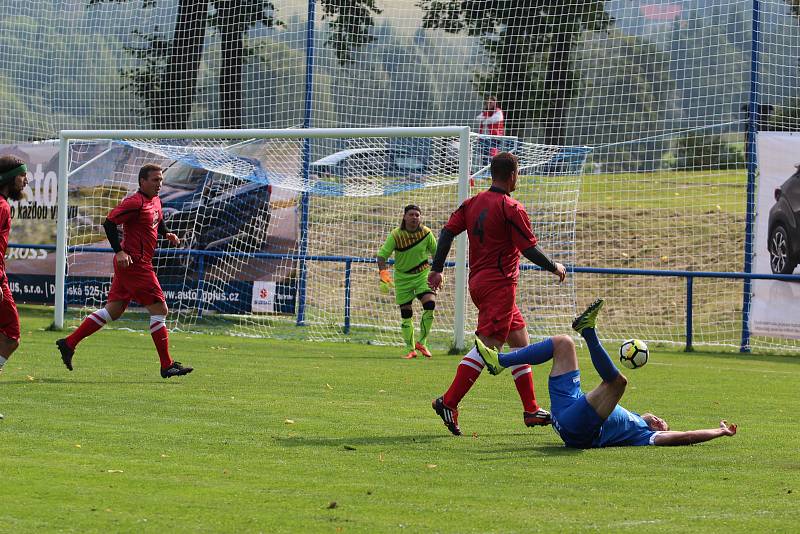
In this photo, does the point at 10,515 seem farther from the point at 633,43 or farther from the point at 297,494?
the point at 633,43

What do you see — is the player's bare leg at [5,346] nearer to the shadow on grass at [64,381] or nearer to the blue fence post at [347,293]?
the shadow on grass at [64,381]

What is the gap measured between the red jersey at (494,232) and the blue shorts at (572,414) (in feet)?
4.33

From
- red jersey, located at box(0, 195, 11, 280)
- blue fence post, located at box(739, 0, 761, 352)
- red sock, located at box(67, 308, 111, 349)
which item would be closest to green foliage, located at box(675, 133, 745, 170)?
blue fence post, located at box(739, 0, 761, 352)

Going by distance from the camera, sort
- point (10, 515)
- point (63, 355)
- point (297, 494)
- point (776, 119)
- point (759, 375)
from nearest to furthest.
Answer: point (10, 515) < point (297, 494) < point (63, 355) < point (759, 375) < point (776, 119)

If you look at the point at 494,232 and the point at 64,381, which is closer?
the point at 494,232

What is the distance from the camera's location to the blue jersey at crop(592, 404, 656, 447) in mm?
8391

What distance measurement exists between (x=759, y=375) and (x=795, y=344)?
3.79 m

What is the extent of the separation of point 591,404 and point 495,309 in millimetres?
1508

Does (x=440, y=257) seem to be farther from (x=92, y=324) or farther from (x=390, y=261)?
(x=390, y=261)

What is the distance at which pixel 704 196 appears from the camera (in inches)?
960

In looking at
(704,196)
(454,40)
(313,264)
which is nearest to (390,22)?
(454,40)

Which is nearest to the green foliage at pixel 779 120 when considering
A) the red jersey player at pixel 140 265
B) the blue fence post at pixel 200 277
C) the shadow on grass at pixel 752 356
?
the shadow on grass at pixel 752 356

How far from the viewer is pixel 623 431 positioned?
27.8ft

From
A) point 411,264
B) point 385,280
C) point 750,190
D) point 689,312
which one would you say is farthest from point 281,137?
point 750,190
